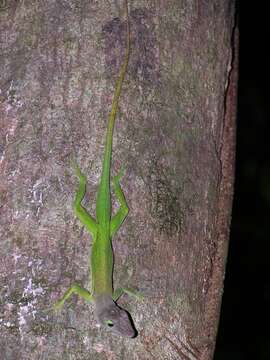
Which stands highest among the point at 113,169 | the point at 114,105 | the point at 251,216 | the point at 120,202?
the point at 114,105

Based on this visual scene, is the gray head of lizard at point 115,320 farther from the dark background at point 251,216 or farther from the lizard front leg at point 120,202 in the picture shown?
the dark background at point 251,216

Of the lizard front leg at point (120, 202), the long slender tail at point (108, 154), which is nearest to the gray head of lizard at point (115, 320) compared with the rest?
the lizard front leg at point (120, 202)

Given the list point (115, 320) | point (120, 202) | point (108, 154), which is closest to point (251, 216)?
point (120, 202)

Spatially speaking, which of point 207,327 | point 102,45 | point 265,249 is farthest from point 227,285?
point 102,45

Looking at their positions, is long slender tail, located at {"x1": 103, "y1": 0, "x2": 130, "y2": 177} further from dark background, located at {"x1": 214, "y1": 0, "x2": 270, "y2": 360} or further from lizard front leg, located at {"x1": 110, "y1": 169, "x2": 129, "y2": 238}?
dark background, located at {"x1": 214, "y1": 0, "x2": 270, "y2": 360}

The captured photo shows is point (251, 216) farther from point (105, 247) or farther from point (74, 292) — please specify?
point (74, 292)

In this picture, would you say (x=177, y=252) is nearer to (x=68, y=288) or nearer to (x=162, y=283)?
(x=162, y=283)
